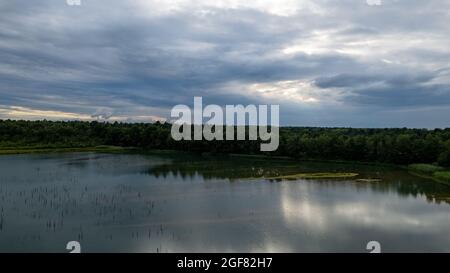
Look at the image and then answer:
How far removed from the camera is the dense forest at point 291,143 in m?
49.2

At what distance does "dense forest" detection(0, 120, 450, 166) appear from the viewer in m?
49.2

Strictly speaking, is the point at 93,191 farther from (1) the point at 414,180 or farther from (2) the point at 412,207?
(1) the point at 414,180

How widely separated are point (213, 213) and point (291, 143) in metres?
38.3

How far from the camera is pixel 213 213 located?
22625mm

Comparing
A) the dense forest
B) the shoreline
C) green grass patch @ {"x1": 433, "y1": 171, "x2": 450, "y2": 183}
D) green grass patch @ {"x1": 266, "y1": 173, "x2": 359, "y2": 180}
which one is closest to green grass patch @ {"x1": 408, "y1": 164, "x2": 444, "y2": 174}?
the shoreline

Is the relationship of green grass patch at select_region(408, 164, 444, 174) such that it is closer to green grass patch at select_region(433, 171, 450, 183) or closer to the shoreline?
the shoreline

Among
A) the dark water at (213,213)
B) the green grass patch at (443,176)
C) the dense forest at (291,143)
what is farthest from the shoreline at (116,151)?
the dark water at (213,213)

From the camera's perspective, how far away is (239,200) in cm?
2655

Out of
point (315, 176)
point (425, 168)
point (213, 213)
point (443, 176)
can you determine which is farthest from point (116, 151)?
point (213, 213)

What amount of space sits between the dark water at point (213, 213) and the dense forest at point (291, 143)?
12157mm

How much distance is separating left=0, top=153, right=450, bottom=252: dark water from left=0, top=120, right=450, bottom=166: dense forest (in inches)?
479

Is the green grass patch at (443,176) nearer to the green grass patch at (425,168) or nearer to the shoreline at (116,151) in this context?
the shoreline at (116,151)
